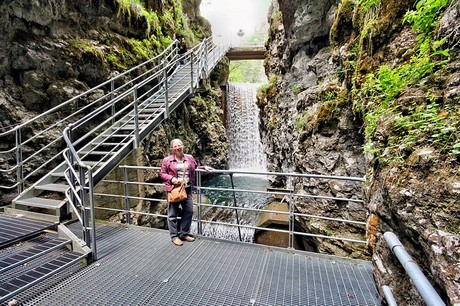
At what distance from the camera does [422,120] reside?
6.75 ft

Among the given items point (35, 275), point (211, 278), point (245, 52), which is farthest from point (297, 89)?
point (245, 52)

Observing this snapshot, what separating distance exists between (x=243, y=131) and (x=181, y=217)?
51.9ft

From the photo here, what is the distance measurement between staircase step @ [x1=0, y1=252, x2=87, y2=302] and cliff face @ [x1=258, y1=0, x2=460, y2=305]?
333 cm

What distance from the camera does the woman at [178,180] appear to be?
3938 millimetres

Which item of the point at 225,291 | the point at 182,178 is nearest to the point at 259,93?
the point at 182,178

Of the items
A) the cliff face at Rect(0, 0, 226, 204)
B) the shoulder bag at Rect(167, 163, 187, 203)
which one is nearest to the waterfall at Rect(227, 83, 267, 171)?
the cliff face at Rect(0, 0, 226, 204)

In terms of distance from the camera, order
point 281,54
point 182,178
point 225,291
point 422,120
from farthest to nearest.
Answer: point 281,54 < point 182,178 < point 225,291 < point 422,120

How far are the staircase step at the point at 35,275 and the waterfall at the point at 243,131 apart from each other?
1579 cm

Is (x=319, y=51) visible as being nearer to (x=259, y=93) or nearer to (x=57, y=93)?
(x=259, y=93)

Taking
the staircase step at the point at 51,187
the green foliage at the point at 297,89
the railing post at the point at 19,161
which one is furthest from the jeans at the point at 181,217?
the green foliage at the point at 297,89

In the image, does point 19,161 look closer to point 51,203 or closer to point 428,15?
point 51,203

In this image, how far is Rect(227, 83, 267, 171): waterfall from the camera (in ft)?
62.2

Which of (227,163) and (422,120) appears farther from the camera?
(227,163)

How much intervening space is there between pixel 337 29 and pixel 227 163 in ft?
42.7
